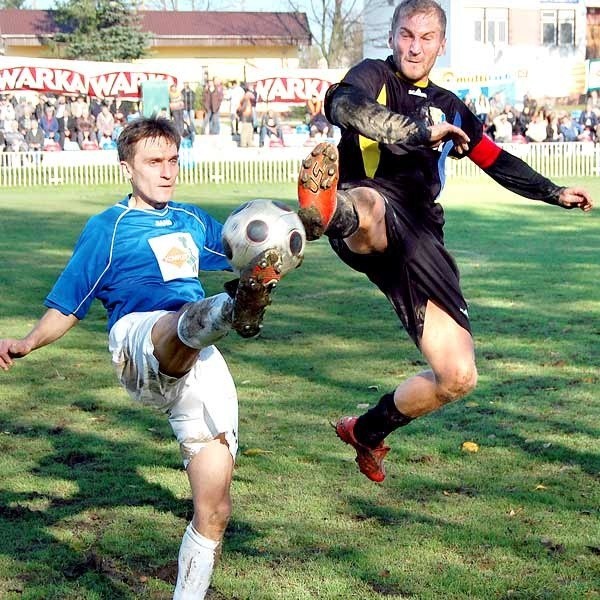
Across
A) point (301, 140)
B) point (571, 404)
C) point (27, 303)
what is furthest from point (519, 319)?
point (301, 140)

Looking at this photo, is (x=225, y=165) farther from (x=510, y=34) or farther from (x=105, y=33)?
(x=510, y=34)

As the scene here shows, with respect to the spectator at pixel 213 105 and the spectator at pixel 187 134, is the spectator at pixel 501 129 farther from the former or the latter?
the spectator at pixel 187 134

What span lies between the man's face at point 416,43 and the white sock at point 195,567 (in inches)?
98.2

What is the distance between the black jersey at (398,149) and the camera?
18.3 ft

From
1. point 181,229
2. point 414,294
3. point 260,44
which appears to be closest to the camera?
point 181,229

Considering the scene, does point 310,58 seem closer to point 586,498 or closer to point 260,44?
point 260,44

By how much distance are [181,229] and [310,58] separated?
224 ft

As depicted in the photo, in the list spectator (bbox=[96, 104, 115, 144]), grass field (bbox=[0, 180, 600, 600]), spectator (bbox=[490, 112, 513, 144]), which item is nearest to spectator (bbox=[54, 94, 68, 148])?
spectator (bbox=[96, 104, 115, 144])

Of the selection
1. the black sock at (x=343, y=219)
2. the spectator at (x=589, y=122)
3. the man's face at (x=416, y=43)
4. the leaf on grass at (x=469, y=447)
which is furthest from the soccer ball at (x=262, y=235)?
the spectator at (x=589, y=122)

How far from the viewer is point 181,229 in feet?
16.0

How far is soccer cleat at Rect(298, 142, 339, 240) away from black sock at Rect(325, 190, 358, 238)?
0.21 meters

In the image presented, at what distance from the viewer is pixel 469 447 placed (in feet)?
23.4

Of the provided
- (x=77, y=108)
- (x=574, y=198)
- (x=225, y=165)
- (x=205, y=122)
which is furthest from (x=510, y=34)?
(x=574, y=198)

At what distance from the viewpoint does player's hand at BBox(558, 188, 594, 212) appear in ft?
19.0
